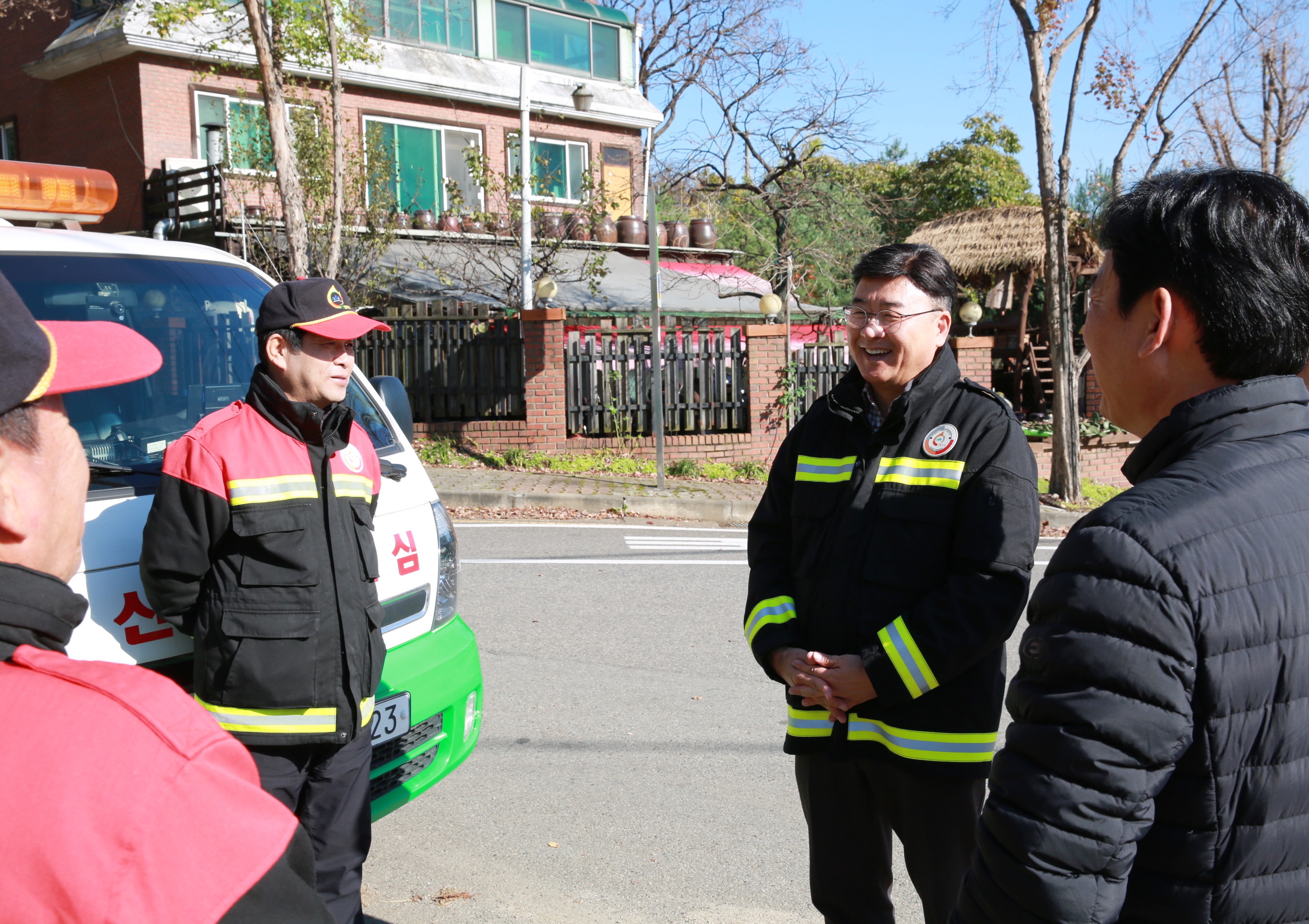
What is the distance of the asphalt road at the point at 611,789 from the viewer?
345 cm

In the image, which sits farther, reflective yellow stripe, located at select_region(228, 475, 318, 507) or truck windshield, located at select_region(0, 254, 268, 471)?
truck windshield, located at select_region(0, 254, 268, 471)

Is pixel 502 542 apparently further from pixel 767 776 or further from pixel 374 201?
pixel 374 201

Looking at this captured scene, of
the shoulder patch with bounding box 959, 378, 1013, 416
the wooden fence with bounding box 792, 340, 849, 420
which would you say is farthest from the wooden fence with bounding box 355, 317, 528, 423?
the shoulder patch with bounding box 959, 378, 1013, 416

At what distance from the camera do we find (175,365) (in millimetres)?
3453

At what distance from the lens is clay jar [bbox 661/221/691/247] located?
2442 centimetres

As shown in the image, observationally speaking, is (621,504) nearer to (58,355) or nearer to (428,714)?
(428,714)

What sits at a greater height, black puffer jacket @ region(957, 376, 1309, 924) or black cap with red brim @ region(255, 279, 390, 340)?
black cap with red brim @ region(255, 279, 390, 340)

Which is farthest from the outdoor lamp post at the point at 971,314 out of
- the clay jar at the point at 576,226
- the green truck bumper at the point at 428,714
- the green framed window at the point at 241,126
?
the green truck bumper at the point at 428,714

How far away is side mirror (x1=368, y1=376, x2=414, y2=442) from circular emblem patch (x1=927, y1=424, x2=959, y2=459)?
217cm

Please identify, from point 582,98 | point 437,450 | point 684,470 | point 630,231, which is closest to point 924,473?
point 684,470

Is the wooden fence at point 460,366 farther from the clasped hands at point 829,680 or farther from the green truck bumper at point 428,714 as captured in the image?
the clasped hands at point 829,680

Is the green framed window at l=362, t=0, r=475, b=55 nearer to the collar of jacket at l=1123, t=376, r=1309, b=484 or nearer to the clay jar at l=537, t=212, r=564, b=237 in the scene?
the clay jar at l=537, t=212, r=564, b=237

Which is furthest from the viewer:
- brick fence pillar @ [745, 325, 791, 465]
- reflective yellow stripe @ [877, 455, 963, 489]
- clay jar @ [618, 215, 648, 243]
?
clay jar @ [618, 215, 648, 243]

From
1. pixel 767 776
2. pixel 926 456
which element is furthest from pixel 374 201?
pixel 926 456
